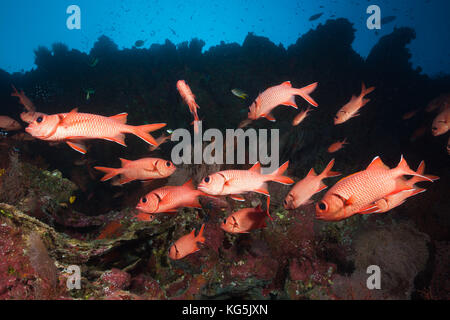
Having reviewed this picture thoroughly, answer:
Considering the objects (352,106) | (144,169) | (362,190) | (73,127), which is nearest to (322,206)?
(362,190)

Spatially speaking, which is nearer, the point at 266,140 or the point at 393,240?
the point at 393,240

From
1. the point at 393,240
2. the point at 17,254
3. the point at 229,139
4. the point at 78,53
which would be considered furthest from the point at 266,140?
the point at 78,53

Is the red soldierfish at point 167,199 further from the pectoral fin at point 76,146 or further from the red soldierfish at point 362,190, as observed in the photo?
the red soldierfish at point 362,190

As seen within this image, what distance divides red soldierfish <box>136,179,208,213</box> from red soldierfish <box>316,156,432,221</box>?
165cm

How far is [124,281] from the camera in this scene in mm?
3283

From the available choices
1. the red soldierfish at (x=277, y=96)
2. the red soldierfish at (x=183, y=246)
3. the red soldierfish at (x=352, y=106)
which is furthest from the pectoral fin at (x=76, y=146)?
the red soldierfish at (x=352, y=106)

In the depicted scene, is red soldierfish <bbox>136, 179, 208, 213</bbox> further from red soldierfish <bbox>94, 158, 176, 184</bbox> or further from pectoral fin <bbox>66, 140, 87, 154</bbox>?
pectoral fin <bbox>66, 140, 87, 154</bbox>

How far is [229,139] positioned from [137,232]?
356 centimetres

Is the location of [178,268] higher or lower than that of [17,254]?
lower

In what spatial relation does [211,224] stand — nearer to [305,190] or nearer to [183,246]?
[183,246]

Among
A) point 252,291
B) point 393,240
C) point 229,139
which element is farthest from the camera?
point 229,139

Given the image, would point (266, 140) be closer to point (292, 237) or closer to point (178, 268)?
point (292, 237)

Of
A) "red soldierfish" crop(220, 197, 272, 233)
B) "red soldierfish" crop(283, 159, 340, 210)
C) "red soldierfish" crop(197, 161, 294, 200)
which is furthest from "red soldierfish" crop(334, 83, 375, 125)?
"red soldierfish" crop(220, 197, 272, 233)

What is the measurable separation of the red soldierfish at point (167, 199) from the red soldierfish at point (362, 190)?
165cm
